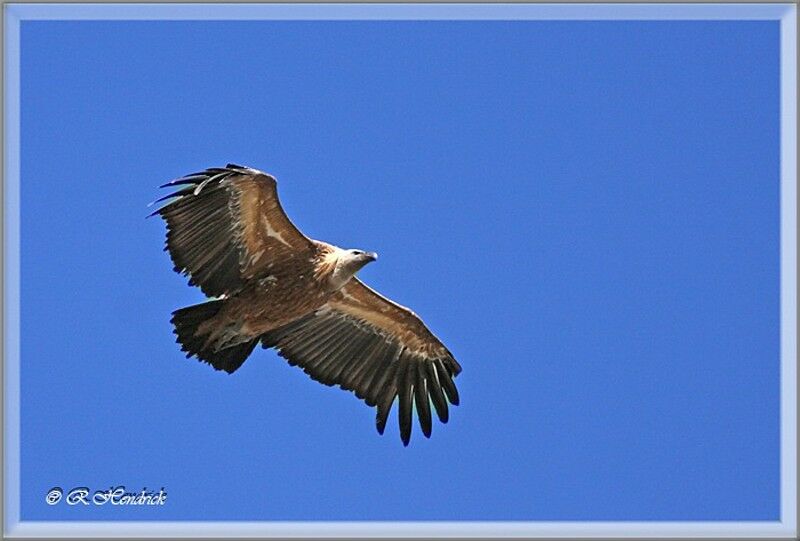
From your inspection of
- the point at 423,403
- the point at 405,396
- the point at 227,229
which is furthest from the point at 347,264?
the point at 423,403

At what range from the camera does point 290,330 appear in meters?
13.1

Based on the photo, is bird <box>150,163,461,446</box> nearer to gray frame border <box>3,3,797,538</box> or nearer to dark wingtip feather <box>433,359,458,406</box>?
dark wingtip feather <box>433,359,458,406</box>

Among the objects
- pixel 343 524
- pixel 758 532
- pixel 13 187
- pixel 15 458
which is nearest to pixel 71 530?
pixel 15 458

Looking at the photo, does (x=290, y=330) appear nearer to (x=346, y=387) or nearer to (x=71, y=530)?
(x=346, y=387)

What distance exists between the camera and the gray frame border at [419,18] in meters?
9.59

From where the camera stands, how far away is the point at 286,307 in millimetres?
12328

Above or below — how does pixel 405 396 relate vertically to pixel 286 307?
below

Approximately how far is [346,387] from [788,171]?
4.89 meters

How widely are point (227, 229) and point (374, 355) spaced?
2153 mm

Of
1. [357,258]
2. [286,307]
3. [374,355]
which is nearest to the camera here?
[357,258]

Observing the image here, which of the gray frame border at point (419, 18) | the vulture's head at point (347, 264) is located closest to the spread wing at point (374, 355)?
the vulture's head at point (347, 264)

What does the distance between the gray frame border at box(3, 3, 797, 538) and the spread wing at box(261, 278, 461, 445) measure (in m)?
3.34

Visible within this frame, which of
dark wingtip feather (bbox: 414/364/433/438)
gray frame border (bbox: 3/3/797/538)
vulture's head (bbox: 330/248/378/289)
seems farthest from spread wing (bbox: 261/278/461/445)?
gray frame border (bbox: 3/3/797/538)

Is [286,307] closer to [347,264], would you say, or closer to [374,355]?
[347,264]
